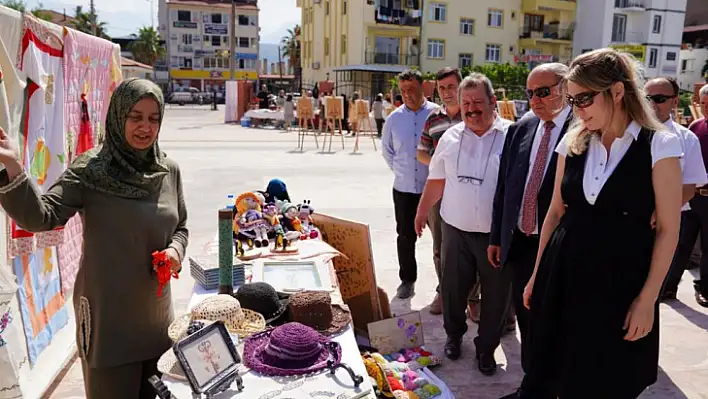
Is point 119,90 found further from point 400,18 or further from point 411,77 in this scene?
point 400,18

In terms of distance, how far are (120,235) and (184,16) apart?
2700 inches

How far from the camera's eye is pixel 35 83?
3.21m

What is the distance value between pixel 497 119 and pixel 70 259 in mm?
3087

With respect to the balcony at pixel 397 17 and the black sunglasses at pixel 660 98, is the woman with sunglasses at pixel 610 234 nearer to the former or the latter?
the black sunglasses at pixel 660 98

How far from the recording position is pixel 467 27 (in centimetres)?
3956

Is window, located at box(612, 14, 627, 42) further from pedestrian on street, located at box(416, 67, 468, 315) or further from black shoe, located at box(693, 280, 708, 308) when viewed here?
pedestrian on street, located at box(416, 67, 468, 315)

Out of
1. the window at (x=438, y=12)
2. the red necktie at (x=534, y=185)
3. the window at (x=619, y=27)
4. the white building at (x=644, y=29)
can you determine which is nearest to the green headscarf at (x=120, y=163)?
the red necktie at (x=534, y=185)

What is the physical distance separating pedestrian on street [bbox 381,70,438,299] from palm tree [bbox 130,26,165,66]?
205 ft

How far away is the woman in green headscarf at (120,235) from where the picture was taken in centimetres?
211

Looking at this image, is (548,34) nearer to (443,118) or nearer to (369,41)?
(369,41)

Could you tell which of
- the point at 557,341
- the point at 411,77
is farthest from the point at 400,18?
the point at 557,341

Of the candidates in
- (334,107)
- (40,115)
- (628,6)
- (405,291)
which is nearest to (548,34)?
(628,6)

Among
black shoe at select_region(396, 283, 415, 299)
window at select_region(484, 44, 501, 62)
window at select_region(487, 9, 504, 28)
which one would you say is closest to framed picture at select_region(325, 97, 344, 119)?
black shoe at select_region(396, 283, 415, 299)

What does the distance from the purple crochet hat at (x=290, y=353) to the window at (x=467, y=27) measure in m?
39.9
